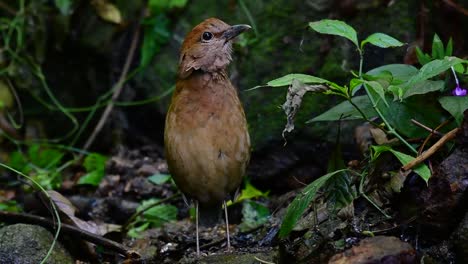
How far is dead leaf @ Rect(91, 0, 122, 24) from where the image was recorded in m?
6.70

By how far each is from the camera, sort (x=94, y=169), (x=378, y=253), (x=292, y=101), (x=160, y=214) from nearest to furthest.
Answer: (x=378, y=253), (x=292, y=101), (x=160, y=214), (x=94, y=169)

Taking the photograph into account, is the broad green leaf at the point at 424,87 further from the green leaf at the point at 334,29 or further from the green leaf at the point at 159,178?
the green leaf at the point at 159,178

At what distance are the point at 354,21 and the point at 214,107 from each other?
159cm

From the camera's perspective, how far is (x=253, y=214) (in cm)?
524

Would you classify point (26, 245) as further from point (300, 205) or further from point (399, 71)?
point (399, 71)

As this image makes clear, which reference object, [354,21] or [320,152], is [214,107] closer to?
[320,152]

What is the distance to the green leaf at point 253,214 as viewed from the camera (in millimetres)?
5092

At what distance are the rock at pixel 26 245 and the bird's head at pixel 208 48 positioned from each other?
123 centimetres

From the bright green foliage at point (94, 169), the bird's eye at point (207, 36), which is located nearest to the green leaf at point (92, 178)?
the bright green foliage at point (94, 169)

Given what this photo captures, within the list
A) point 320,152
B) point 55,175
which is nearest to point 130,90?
point 55,175

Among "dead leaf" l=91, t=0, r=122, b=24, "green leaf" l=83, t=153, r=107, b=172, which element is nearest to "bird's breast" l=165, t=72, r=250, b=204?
"green leaf" l=83, t=153, r=107, b=172

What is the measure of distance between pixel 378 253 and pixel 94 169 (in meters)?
3.67

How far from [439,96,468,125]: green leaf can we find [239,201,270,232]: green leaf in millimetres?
1707

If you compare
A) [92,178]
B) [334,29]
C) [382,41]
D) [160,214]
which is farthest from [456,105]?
[92,178]
